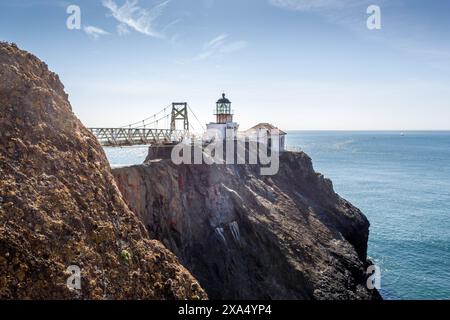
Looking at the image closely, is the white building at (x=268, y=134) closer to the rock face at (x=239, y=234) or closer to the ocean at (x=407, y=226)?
the ocean at (x=407, y=226)

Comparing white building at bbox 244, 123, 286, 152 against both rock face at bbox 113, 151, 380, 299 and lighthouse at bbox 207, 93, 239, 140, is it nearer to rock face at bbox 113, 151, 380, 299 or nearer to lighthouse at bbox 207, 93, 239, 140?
lighthouse at bbox 207, 93, 239, 140

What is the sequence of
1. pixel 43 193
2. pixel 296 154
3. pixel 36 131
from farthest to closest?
pixel 296 154
pixel 36 131
pixel 43 193

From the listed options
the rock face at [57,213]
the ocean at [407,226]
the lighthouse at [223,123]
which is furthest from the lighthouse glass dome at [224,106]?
the rock face at [57,213]

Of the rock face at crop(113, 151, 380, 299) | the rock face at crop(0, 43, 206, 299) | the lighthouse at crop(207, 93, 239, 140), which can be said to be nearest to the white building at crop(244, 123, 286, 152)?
the lighthouse at crop(207, 93, 239, 140)

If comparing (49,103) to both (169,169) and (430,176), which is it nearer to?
(169,169)
